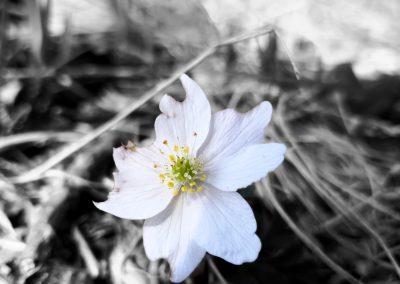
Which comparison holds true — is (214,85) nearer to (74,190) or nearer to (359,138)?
(359,138)

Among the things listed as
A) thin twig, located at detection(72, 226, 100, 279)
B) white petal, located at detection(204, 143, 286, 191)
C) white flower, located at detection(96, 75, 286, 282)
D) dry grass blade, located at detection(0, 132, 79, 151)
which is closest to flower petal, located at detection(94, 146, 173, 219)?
white flower, located at detection(96, 75, 286, 282)

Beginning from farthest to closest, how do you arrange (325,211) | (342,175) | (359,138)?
1. (359,138)
2. (342,175)
3. (325,211)

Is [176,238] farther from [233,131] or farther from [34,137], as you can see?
[34,137]

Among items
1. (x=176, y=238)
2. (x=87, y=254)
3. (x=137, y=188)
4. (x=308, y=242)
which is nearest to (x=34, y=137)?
(x=87, y=254)

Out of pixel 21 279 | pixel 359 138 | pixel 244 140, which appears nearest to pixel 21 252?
pixel 21 279

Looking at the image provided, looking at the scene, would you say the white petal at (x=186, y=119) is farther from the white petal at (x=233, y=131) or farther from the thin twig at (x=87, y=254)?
the thin twig at (x=87, y=254)

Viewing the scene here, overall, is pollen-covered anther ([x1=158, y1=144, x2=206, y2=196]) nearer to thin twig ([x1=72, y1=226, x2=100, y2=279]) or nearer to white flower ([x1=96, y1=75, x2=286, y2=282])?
white flower ([x1=96, y1=75, x2=286, y2=282])
